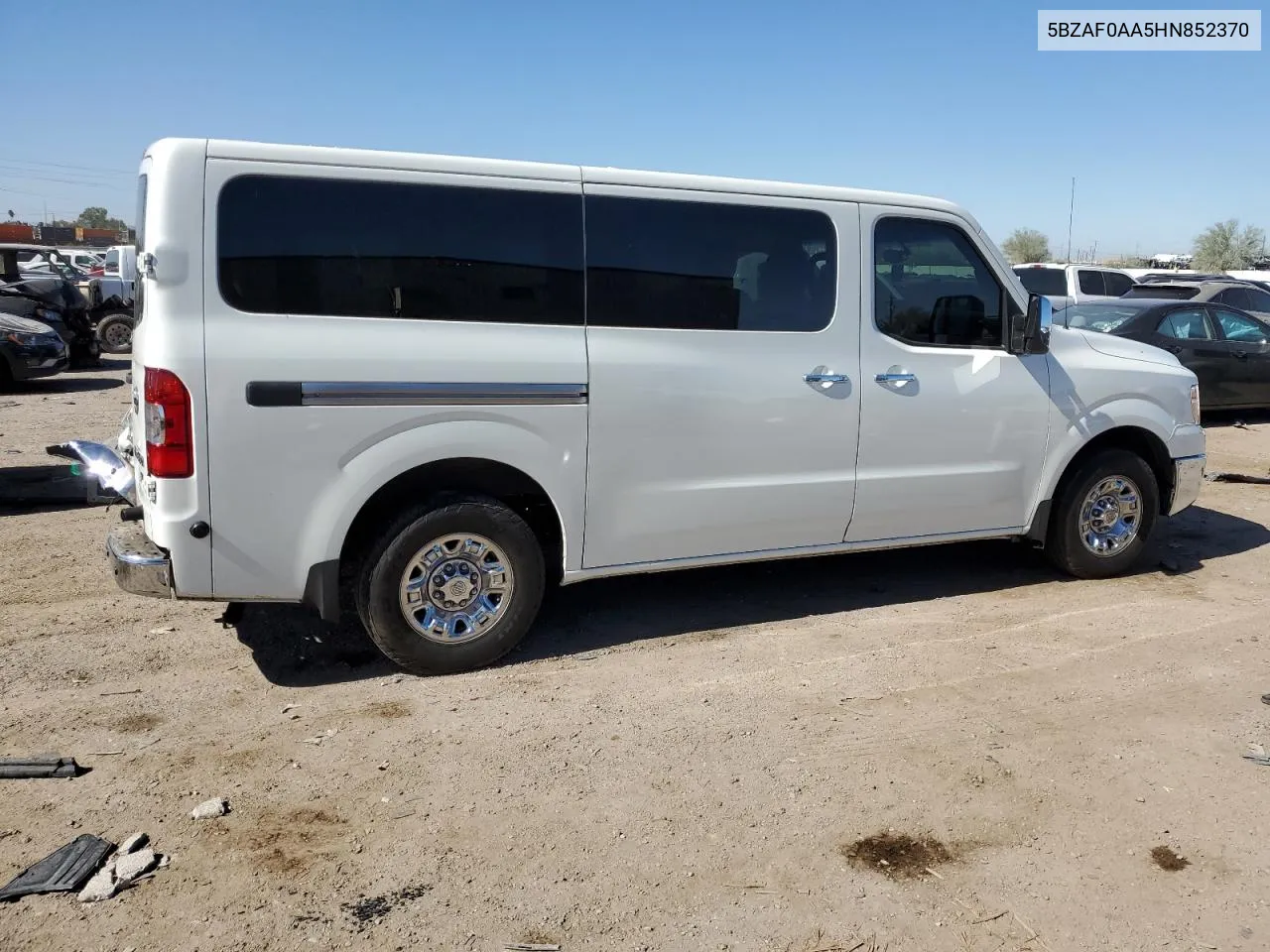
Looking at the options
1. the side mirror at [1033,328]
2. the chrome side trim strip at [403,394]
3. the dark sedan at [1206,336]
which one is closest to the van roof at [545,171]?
the side mirror at [1033,328]

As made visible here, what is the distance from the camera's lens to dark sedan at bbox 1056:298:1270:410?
41.1 ft

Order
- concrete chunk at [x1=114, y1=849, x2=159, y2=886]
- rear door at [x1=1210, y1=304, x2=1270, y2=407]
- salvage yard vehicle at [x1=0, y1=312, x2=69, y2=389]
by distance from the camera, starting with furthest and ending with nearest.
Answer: salvage yard vehicle at [x1=0, y1=312, x2=69, y2=389]
rear door at [x1=1210, y1=304, x2=1270, y2=407]
concrete chunk at [x1=114, y1=849, x2=159, y2=886]

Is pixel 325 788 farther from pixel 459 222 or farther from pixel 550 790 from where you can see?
pixel 459 222

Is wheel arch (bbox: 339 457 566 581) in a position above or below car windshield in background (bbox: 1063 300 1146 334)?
below

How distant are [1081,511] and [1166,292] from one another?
12795mm

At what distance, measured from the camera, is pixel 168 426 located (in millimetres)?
4094

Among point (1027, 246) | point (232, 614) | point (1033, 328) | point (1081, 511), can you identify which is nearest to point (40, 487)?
point (232, 614)

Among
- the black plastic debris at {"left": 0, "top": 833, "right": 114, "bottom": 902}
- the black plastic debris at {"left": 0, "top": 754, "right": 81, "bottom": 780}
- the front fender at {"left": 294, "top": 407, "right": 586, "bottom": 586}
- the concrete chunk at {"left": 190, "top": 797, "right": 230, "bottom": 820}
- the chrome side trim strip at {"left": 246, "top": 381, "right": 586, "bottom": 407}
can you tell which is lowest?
the black plastic debris at {"left": 0, "top": 833, "right": 114, "bottom": 902}

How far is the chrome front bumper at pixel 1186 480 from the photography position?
257 inches

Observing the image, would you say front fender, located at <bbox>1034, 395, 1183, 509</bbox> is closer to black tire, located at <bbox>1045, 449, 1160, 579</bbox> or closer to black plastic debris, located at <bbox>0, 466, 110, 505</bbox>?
black tire, located at <bbox>1045, 449, 1160, 579</bbox>

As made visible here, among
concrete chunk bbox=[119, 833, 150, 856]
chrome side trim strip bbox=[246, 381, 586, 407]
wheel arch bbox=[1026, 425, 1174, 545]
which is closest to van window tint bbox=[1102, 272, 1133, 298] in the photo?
wheel arch bbox=[1026, 425, 1174, 545]

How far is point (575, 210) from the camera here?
15.5 feet

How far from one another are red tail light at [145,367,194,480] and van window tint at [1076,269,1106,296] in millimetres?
17612

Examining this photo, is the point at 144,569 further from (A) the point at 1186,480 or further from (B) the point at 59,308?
(B) the point at 59,308
